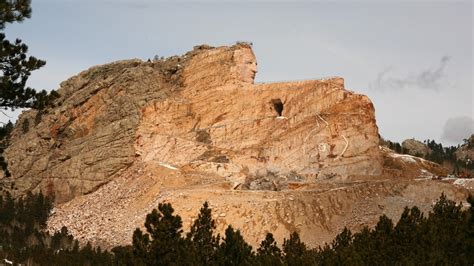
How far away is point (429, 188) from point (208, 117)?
22.9m

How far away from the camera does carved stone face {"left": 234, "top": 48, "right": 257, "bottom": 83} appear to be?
228 ft

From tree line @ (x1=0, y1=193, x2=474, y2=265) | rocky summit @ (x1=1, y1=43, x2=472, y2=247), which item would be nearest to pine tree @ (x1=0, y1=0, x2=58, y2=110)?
tree line @ (x1=0, y1=193, x2=474, y2=265)

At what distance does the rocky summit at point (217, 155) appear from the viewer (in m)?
55.1

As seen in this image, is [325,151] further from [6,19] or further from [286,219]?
[6,19]

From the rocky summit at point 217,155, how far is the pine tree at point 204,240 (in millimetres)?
13791

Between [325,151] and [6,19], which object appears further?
[325,151]

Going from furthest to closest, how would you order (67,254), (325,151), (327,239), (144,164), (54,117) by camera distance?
(54,117), (144,164), (325,151), (67,254), (327,239)

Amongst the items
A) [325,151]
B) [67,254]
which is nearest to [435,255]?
[325,151]

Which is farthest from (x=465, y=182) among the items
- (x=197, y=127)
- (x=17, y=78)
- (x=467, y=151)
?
(x=467, y=151)

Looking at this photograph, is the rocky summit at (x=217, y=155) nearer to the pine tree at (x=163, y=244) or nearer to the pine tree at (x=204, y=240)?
the pine tree at (x=204, y=240)

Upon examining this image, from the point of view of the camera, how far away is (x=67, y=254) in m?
55.2

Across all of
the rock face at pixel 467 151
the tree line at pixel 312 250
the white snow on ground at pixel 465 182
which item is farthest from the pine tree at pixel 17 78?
the rock face at pixel 467 151

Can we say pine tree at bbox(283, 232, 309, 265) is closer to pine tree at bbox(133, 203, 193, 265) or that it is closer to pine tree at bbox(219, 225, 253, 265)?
pine tree at bbox(219, 225, 253, 265)

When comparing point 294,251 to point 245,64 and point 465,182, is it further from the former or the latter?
point 245,64
